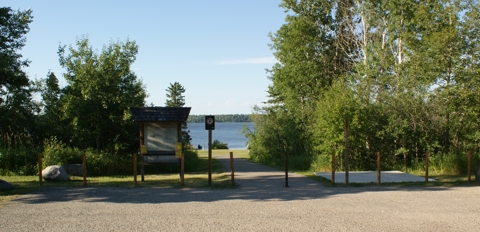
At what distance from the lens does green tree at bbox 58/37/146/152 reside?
2283 centimetres

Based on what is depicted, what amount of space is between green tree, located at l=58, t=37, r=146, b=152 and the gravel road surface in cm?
794

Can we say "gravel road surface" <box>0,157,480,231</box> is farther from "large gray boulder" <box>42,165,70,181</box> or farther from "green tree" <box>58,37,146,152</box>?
"green tree" <box>58,37,146,152</box>

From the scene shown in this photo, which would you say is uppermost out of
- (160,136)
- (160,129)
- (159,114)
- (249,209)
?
(159,114)

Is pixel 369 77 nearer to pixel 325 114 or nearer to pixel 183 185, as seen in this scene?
pixel 325 114

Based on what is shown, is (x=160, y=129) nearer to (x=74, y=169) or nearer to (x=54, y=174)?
(x=74, y=169)

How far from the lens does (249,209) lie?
11.5 metres

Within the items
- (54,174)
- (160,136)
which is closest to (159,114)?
(160,136)

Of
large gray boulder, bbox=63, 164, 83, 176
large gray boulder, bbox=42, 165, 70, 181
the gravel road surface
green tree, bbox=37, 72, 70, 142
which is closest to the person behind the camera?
the gravel road surface

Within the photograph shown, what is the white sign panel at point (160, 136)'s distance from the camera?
19156 mm

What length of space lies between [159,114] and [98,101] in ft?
18.3

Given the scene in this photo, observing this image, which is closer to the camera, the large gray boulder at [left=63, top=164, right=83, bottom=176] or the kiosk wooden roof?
the kiosk wooden roof

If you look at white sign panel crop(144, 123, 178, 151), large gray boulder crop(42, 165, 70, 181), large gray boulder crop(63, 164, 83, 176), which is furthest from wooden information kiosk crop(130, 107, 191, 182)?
large gray boulder crop(42, 165, 70, 181)

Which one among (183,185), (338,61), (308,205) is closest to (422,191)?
(308,205)

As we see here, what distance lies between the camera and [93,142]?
2350 centimetres
